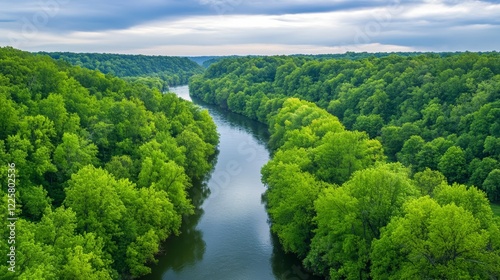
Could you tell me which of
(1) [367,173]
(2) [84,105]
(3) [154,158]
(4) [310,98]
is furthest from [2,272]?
(4) [310,98]

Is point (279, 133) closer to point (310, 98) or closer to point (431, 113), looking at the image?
point (431, 113)

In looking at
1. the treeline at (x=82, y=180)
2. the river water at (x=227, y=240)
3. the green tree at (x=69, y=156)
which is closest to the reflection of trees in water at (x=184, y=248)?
the river water at (x=227, y=240)

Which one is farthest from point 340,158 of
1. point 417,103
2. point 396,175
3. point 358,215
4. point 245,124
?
point 245,124

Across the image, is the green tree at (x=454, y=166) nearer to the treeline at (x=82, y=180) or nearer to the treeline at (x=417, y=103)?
the treeline at (x=417, y=103)

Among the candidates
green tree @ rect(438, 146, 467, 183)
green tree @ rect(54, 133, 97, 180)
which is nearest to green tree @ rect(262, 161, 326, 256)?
green tree @ rect(54, 133, 97, 180)

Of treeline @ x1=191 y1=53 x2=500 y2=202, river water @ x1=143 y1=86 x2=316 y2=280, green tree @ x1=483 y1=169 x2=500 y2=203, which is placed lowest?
river water @ x1=143 y1=86 x2=316 y2=280

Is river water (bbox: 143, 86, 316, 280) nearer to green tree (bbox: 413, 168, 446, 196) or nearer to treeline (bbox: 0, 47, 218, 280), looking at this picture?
treeline (bbox: 0, 47, 218, 280)
